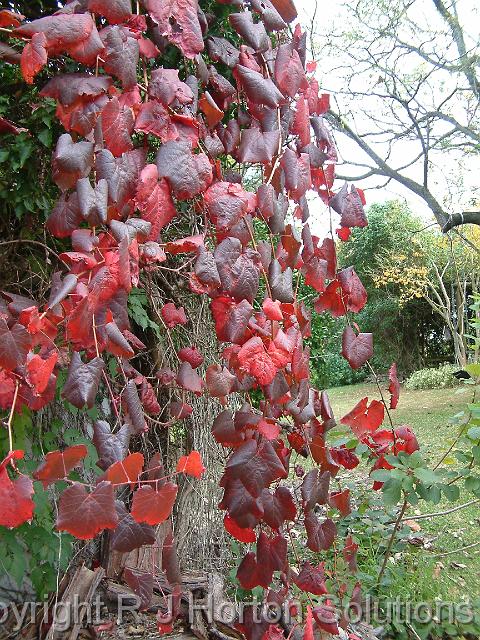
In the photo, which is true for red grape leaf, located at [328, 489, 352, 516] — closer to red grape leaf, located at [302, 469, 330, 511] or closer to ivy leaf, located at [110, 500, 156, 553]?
red grape leaf, located at [302, 469, 330, 511]

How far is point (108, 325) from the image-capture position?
0.72 meters

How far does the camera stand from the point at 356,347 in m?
1.01

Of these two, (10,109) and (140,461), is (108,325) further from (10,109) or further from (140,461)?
(10,109)

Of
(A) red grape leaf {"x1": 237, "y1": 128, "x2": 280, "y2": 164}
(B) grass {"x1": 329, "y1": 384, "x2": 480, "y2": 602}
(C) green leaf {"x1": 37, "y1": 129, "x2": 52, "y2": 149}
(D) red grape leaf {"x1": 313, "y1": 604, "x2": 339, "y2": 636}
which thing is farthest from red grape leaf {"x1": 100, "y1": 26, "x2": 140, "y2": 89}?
(B) grass {"x1": 329, "y1": 384, "x2": 480, "y2": 602}

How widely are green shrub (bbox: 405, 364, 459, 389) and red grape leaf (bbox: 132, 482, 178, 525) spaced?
10759 mm

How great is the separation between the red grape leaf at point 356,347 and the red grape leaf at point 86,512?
1.83 ft

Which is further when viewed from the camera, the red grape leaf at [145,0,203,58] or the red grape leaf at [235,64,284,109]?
the red grape leaf at [235,64,284,109]

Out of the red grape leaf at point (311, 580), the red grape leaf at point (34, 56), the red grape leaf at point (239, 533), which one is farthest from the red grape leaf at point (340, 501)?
the red grape leaf at point (34, 56)

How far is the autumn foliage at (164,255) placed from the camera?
654mm

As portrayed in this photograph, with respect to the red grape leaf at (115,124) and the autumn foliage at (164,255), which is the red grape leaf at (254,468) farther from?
the red grape leaf at (115,124)

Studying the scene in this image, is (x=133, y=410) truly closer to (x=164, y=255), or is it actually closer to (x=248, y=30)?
(x=164, y=255)

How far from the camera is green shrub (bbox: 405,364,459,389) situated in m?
10.7

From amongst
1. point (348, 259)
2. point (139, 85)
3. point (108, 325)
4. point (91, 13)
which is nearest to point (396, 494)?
point (108, 325)

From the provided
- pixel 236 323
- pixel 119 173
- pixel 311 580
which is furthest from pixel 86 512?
pixel 311 580
